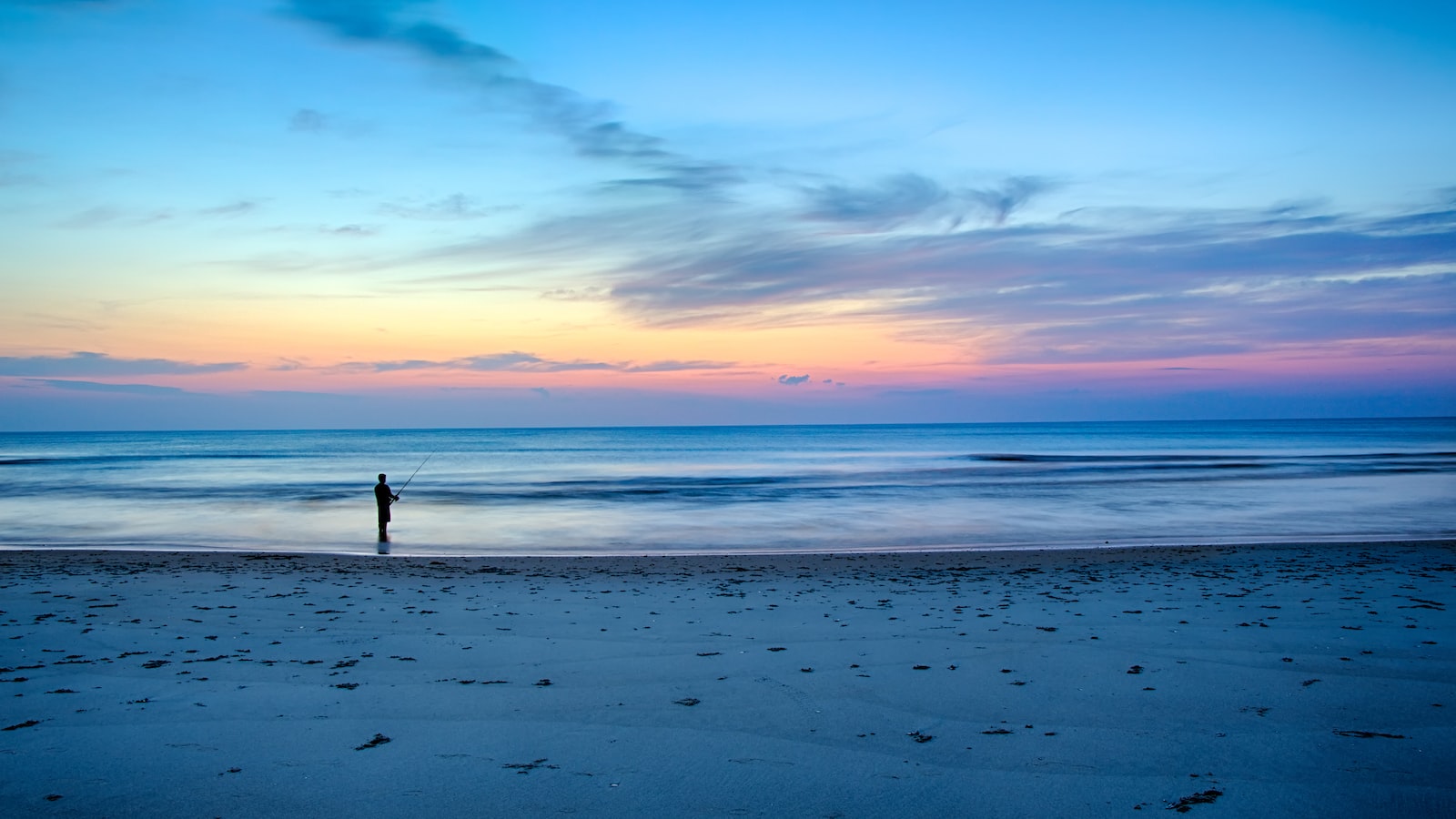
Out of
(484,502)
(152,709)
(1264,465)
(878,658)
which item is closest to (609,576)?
(878,658)

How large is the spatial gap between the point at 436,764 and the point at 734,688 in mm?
1935

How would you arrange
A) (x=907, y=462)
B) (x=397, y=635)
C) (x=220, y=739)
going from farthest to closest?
(x=907, y=462), (x=397, y=635), (x=220, y=739)

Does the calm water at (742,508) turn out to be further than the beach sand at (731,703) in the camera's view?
Yes

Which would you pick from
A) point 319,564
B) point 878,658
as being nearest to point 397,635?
point 878,658

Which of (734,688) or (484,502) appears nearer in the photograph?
(734,688)

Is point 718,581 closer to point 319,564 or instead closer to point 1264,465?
point 319,564

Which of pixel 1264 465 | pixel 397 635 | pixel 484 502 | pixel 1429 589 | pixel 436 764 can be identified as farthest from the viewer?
pixel 1264 465

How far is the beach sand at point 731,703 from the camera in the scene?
3.90m

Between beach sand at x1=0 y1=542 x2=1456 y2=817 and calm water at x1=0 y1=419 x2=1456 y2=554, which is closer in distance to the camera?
beach sand at x1=0 y1=542 x2=1456 y2=817

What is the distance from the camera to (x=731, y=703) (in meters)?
5.18

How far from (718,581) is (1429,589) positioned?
7.74m

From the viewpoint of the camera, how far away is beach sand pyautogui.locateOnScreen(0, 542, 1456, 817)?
154 inches

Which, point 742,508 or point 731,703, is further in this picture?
point 742,508

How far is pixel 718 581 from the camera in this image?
10.7 metres
